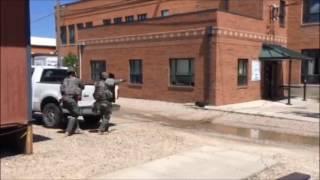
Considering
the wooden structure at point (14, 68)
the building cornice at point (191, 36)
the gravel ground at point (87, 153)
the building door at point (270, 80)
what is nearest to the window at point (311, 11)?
the building cornice at point (191, 36)

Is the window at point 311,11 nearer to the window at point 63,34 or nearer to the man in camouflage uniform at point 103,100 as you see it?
the man in camouflage uniform at point 103,100

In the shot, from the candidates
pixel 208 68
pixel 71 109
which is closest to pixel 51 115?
pixel 71 109

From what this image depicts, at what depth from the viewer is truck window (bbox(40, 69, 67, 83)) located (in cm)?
1397

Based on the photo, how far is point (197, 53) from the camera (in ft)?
76.8

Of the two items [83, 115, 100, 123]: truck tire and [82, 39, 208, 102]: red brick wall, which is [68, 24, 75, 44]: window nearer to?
[82, 39, 208, 102]: red brick wall

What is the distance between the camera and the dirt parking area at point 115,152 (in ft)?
Answer: 27.1

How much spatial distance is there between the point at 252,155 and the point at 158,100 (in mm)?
15250

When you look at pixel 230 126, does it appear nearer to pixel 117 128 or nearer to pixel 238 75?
pixel 117 128

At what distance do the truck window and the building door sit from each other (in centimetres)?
1599

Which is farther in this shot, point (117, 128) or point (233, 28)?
point (233, 28)

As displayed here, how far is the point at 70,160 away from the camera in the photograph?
8984 millimetres

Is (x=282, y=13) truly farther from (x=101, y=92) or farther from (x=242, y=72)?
(x=101, y=92)

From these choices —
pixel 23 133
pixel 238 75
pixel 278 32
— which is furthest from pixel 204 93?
pixel 23 133

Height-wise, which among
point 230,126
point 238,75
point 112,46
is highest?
point 112,46
